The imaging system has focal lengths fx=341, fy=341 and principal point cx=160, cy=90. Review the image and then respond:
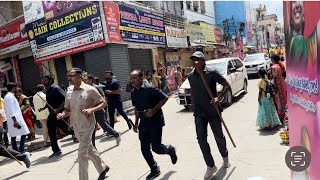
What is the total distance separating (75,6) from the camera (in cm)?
1376

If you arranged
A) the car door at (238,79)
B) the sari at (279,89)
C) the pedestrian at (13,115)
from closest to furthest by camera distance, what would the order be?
the sari at (279,89)
the pedestrian at (13,115)
the car door at (238,79)

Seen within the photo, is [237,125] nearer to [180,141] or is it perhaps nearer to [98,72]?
[180,141]

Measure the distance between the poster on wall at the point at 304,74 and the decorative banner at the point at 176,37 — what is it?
1534 cm

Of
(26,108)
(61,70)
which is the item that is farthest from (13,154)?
(61,70)

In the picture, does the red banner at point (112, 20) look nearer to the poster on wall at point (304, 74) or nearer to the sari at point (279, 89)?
the sari at point (279, 89)

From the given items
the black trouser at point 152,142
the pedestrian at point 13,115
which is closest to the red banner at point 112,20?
the pedestrian at point 13,115

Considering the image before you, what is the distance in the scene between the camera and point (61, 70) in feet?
51.7

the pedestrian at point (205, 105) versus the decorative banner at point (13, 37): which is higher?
the decorative banner at point (13, 37)

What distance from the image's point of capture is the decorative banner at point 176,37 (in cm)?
1831

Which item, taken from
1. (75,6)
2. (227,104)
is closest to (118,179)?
(227,104)

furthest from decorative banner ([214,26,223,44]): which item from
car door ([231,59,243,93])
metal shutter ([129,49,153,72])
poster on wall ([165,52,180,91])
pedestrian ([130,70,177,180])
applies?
pedestrian ([130,70,177,180])

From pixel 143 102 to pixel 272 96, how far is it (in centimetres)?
348

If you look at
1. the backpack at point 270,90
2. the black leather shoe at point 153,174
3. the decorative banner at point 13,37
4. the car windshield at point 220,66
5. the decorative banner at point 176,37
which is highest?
the decorative banner at point 13,37

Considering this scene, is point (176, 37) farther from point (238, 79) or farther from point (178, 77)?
point (238, 79)
